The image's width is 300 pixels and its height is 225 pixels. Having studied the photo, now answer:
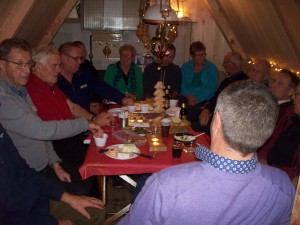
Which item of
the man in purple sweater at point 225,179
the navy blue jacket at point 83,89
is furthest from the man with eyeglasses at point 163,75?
the man in purple sweater at point 225,179

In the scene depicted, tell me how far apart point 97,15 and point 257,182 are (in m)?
4.93

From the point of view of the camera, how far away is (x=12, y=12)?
2949mm

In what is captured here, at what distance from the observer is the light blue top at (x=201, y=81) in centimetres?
453

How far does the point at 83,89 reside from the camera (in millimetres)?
3396

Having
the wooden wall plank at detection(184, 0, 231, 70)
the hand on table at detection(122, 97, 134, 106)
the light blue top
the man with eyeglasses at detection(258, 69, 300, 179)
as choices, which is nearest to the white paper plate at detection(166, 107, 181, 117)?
the hand on table at detection(122, 97, 134, 106)

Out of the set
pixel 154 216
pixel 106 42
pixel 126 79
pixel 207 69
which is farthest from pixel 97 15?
pixel 154 216

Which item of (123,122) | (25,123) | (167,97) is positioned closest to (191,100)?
(167,97)

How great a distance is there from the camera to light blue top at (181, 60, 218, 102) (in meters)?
4.53

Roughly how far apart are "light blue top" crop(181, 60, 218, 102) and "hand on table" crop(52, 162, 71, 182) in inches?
106

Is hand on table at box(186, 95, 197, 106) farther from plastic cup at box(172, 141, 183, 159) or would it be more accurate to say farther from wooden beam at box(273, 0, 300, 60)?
plastic cup at box(172, 141, 183, 159)

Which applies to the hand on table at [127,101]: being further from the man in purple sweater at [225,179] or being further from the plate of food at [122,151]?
the man in purple sweater at [225,179]

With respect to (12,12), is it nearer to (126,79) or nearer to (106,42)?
(126,79)

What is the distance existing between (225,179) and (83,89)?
262 centimetres

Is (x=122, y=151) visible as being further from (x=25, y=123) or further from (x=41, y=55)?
(x=41, y=55)
